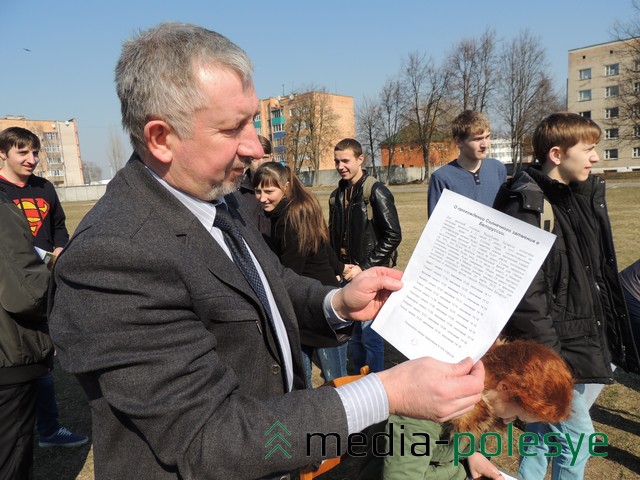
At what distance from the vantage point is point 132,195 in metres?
1.25

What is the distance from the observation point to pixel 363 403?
3.82 feet

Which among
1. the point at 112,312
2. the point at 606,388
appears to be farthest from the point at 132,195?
the point at 606,388

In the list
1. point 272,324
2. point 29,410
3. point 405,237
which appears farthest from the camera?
point 405,237

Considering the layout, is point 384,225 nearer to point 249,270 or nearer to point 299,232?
point 299,232

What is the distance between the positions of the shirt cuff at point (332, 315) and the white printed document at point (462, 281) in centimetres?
28

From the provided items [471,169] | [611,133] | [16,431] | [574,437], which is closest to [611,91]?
[611,133]

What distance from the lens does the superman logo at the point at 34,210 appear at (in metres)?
4.53

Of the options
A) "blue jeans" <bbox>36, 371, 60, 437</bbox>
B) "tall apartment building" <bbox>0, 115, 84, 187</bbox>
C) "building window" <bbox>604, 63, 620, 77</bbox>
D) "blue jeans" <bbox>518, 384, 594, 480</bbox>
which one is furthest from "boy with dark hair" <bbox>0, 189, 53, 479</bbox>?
"tall apartment building" <bbox>0, 115, 84, 187</bbox>

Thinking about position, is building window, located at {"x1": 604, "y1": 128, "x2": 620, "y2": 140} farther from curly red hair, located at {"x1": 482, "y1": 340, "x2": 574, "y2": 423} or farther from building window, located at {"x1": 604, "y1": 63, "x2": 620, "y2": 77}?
curly red hair, located at {"x1": 482, "y1": 340, "x2": 574, "y2": 423}

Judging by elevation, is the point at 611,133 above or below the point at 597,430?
above

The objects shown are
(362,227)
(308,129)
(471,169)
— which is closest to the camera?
(362,227)

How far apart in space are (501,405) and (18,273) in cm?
247

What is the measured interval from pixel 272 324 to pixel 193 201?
46cm

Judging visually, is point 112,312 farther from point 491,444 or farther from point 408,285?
point 491,444
